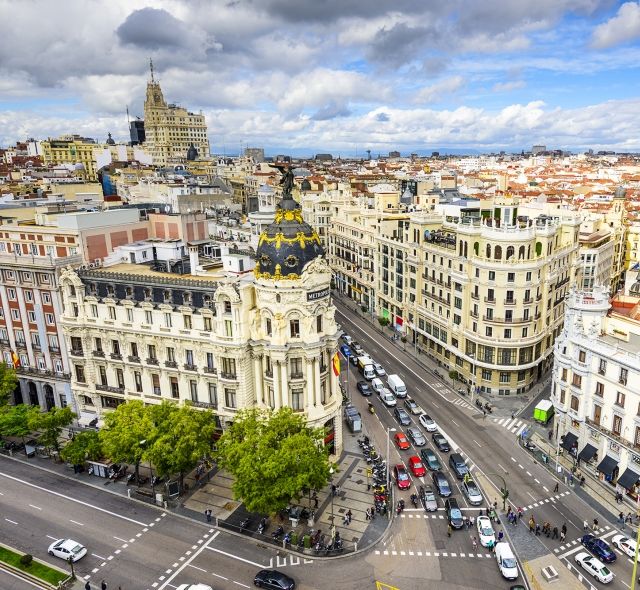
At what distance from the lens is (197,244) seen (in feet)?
322

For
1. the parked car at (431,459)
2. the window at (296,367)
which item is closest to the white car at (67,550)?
the window at (296,367)

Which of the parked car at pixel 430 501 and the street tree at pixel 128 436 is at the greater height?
the street tree at pixel 128 436

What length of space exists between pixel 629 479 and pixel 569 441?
1053 centimetres

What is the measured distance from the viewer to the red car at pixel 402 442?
79.1 meters

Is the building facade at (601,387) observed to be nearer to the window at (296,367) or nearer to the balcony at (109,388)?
the window at (296,367)

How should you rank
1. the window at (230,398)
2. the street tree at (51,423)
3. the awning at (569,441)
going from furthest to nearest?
the window at (230,398), the awning at (569,441), the street tree at (51,423)

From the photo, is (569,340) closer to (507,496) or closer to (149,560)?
(507,496)

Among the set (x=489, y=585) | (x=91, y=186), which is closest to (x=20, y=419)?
(x=489, y=585)

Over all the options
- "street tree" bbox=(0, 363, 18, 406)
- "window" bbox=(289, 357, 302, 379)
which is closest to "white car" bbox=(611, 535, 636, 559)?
"window" bbox=(289, 357, 302, 379)

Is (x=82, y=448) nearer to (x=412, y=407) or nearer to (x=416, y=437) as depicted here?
(x=416, y=437)

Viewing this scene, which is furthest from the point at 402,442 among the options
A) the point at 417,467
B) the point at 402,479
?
the point at 402,479

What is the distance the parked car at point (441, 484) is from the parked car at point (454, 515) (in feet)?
8.13

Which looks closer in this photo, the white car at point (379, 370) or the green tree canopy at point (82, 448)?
the green tree canopy at point (82, 448)

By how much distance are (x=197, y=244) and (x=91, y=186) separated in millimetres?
79101
